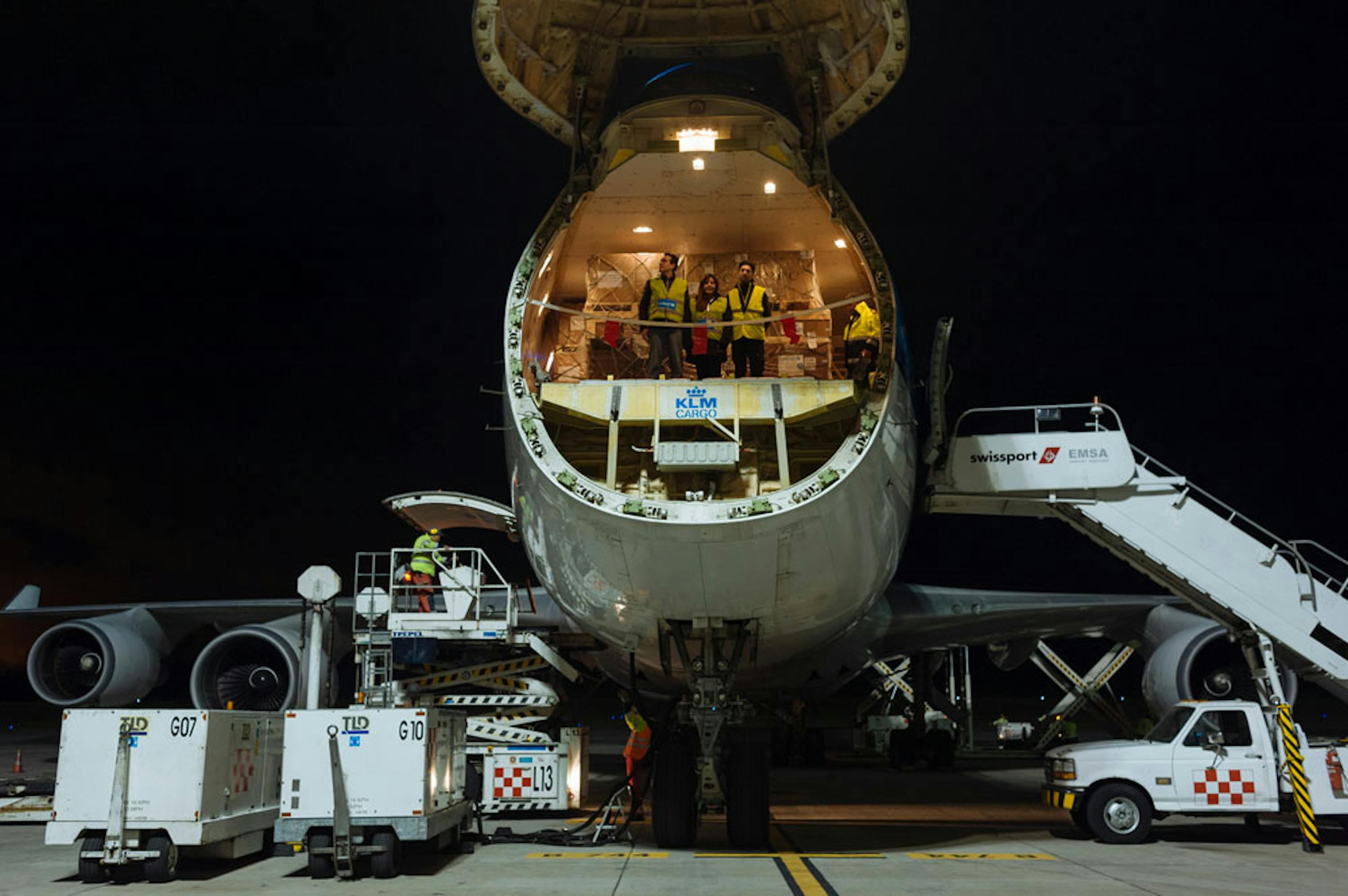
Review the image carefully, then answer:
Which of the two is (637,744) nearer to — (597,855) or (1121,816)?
(597,855)

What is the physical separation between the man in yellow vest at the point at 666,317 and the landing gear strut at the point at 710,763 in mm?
2374

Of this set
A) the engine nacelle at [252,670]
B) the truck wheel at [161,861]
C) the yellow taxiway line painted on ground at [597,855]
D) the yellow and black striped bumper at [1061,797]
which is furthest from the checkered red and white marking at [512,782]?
the yellow and black striped bumper at [1061,797]

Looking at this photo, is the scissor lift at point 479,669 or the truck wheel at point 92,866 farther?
the scissor lift at point 479,669

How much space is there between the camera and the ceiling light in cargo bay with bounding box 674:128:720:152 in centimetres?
1012

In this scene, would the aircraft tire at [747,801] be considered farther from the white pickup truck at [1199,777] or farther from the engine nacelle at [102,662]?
the engine nacelle at [102,662]

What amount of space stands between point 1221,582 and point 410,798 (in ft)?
26.9

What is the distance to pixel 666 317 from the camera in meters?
10.3

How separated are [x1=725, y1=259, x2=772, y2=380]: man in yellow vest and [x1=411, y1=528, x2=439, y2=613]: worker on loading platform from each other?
408cm

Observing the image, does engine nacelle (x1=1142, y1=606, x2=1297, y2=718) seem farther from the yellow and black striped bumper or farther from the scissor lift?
the scissor lift

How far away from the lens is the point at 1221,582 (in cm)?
1191

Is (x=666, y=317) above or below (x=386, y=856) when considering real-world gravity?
above

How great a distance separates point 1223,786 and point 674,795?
518 centimetres

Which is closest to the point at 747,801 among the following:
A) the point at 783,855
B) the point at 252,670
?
the point at 783,855

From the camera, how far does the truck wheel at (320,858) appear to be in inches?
343
